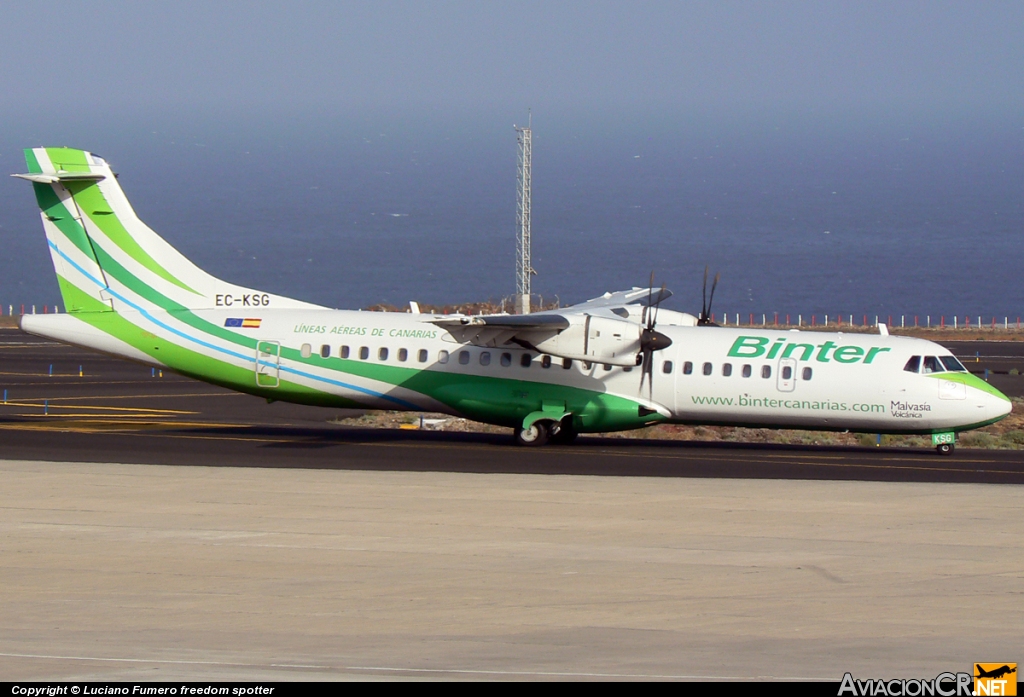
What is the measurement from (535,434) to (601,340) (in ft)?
9.62

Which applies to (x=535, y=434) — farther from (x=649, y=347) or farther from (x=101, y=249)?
(x=101, y=249)

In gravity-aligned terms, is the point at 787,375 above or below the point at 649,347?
below

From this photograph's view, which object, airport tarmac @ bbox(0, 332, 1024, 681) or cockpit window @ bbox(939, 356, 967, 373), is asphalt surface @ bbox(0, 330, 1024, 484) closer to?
airport tarmac @ bbox(0, 332, 1024, 681)

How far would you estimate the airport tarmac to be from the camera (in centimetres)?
1255

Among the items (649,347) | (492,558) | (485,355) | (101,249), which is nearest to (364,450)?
(485,355)

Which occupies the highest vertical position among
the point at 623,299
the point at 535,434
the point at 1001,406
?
the point at 623,299

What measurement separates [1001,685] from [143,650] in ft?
26.2

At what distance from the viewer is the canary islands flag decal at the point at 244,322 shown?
30.0 m

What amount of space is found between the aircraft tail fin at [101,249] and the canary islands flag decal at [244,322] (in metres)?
0.81

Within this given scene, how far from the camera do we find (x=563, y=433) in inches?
1185

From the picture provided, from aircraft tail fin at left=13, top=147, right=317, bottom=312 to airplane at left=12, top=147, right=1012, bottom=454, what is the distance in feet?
0.11

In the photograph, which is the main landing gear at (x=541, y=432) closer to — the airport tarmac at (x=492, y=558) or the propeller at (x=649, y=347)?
the airport tarmac at (x=492, y=558)

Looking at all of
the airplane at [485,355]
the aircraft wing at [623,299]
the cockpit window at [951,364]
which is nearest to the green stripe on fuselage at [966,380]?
the airplane at [485,355]

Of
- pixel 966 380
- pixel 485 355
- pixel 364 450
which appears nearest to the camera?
pixel 966 380
